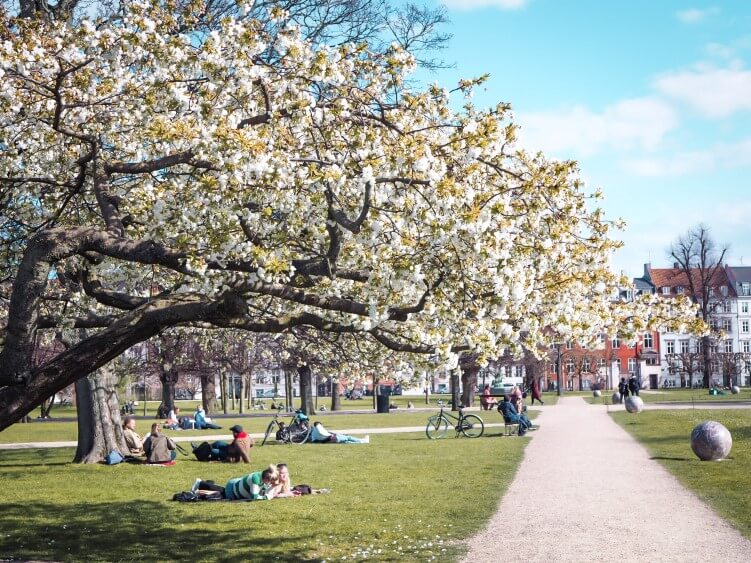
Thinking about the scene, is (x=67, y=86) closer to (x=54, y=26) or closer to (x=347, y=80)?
(x=54, y=26)

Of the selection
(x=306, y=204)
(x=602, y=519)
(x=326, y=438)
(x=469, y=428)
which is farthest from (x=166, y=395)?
(x=306, y=204)

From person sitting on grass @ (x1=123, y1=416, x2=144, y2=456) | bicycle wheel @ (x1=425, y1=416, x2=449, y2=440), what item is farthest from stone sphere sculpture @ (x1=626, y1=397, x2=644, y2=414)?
person sitting on grass @ (x1=123, y1=416, x2=144, y2=456)

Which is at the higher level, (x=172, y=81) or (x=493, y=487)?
(x=172, y=81)

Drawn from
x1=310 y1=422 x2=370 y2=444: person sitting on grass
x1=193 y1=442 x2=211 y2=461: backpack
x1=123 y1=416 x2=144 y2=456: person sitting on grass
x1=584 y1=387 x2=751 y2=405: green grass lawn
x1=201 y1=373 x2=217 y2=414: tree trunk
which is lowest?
x1=584 y1=387 x2=751 y2=405: green grass lawn

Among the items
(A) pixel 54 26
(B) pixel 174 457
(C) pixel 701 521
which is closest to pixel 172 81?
(A) pixel 54 26

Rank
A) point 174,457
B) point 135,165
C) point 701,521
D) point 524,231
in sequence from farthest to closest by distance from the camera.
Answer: point 174,457, point 701,521, point 135,165, point 524,231

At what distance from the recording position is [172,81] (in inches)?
395

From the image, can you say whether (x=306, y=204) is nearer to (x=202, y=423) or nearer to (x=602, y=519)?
(x=602, y=519)

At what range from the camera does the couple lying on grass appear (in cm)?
1555

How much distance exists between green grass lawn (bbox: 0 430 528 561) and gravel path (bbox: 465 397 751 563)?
0.49 meters

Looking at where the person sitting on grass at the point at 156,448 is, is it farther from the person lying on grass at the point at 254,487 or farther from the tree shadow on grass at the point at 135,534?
the tree shadow on grass at the point at 135,534

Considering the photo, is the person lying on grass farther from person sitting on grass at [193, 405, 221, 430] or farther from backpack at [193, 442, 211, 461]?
person sitting on grass at [193, 405, 221, 430]

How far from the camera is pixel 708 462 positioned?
19266 millimetres

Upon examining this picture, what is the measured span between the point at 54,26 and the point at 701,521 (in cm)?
1090
